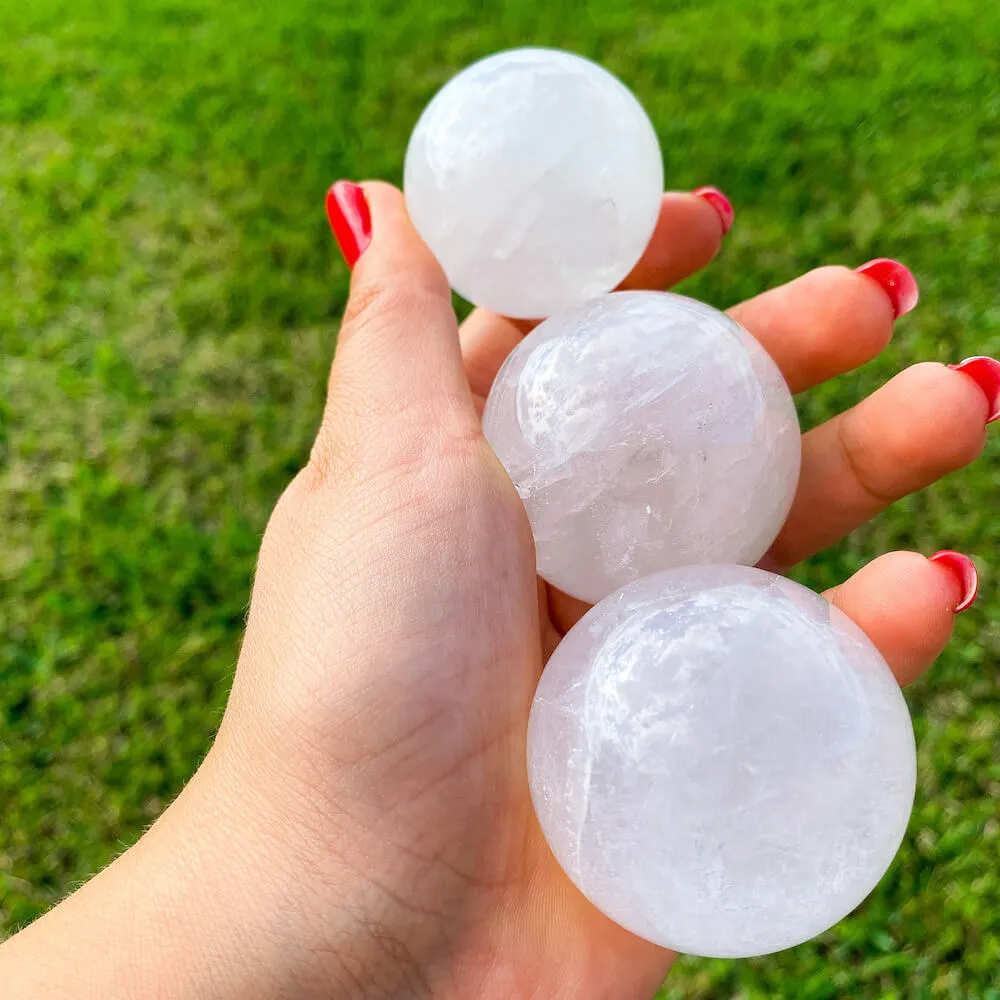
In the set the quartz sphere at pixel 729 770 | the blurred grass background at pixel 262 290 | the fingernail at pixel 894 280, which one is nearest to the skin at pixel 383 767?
the quartz sphere at pixel 729 770

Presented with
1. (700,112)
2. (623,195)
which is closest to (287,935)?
(623,195)


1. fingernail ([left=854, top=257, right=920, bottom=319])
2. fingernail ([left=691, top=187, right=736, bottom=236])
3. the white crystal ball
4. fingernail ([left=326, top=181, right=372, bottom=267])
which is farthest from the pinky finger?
fingernail ([left=326, top=181, right=372, bottom=267])

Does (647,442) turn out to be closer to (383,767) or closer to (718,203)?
(383,767)

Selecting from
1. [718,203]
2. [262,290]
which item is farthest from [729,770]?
[262,290]

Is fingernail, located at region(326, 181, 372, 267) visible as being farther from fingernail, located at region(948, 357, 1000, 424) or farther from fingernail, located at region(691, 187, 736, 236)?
fingernail, located at region(948, 357, 1000, 424)

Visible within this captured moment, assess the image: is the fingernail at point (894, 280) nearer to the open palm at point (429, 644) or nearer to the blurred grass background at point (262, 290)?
the open palm at point (429, 644)

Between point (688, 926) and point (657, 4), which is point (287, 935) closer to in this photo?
point (688, 926)
